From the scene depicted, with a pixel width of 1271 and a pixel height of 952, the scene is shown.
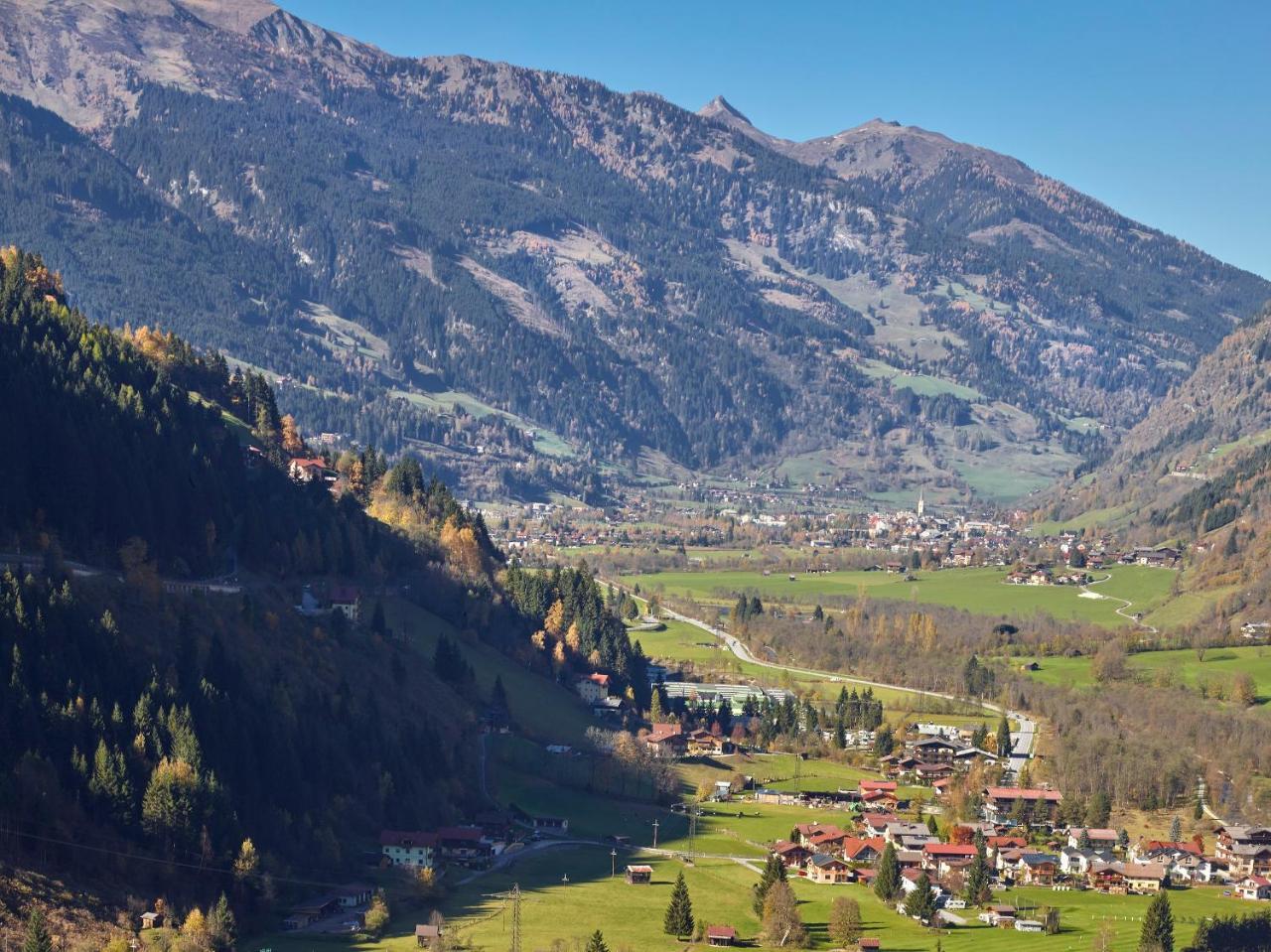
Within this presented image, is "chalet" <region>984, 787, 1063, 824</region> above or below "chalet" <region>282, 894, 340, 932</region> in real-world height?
above

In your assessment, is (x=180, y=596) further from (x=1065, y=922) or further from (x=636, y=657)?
(x=636, y=657)

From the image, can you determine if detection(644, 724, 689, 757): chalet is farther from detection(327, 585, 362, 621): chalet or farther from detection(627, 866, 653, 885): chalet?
detection(627, 866, 653, 885): chalet

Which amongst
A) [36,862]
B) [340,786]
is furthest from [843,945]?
[36,862]

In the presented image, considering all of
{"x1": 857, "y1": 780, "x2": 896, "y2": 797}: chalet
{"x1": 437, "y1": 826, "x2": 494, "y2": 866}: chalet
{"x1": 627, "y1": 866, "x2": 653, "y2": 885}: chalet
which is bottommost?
{"x1": 627, "y1": 866, "x2": 653, "y2": 885}: chalet

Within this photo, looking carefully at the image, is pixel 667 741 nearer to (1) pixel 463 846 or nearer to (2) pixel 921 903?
(1) pixel 463 846

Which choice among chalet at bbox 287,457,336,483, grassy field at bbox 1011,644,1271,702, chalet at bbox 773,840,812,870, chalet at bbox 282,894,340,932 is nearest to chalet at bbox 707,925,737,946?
chalet at bbox 773,840,812,870

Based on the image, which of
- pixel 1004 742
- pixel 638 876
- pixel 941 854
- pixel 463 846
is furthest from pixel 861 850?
pixel 1004 742
